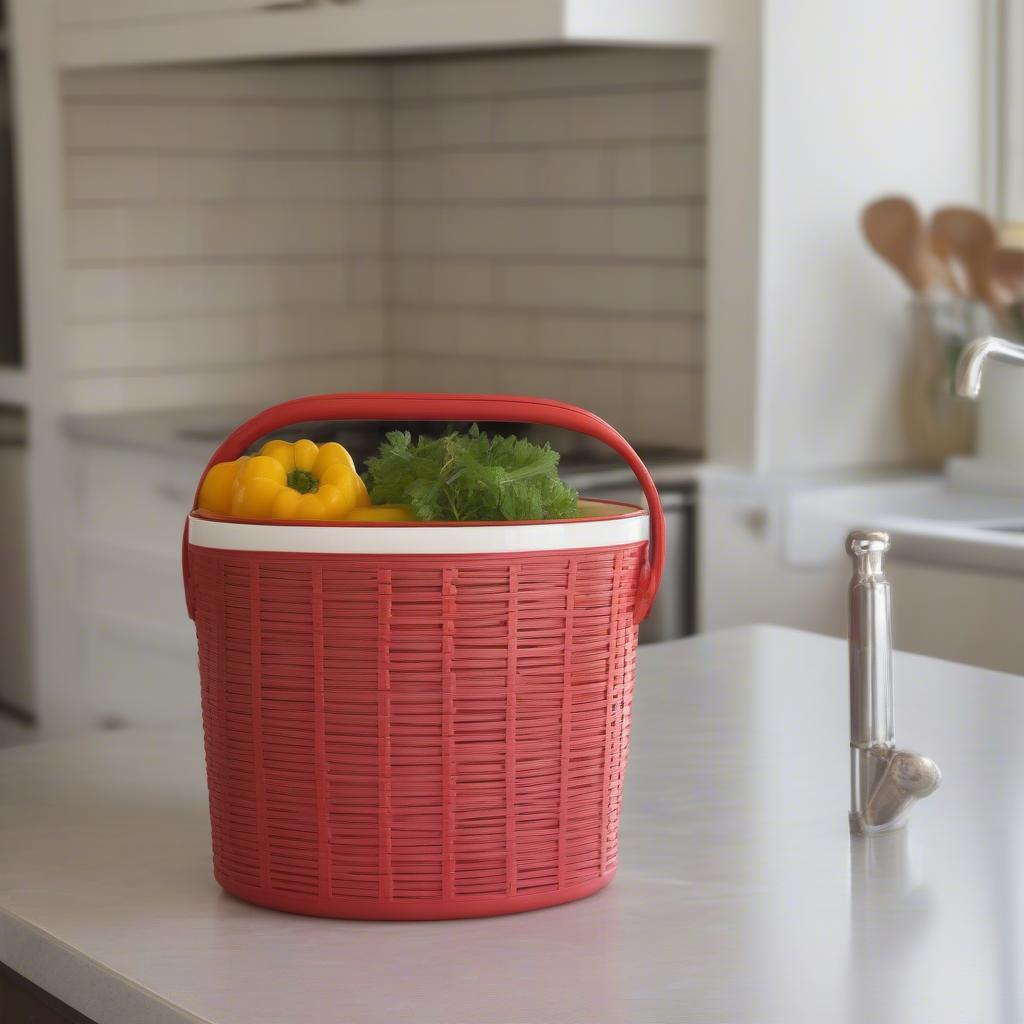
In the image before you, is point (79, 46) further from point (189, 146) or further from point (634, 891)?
point (634, 891)

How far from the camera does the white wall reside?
2537 mm

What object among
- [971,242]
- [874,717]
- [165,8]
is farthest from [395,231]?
[874,717]

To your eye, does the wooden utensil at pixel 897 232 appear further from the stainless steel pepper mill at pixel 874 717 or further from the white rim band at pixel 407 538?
the white rim band at pixel 407 538

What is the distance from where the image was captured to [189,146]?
11.1 ft

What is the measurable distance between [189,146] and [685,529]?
1400mm

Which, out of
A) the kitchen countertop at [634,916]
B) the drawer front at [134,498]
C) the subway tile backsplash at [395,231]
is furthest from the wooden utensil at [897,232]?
the kitchen countertop at [634,916]

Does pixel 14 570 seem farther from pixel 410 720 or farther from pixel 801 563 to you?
pixel 410 720

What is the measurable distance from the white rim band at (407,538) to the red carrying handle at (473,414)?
0.05 meters

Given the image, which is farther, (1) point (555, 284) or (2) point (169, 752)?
(1) point (555, 284)

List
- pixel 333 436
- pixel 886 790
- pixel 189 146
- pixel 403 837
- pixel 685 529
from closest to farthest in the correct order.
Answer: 1. pixel 403 837
2. pixel 886 790
3. pixel 685 529
4. pixel 333 436
5. pixel 189 146

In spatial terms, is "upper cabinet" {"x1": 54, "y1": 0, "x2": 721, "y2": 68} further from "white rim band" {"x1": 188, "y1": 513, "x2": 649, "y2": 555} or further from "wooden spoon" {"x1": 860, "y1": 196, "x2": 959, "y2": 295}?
"white rim band" {"x1": 188, "y1": 513, "x2": 649, "y2": 555}

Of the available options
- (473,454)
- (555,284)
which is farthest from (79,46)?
(473,454)

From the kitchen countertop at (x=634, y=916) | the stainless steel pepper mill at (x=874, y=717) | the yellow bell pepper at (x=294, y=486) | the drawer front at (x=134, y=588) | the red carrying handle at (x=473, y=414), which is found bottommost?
the drawer front at (x=134, y=588)

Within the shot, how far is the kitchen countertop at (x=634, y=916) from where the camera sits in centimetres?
81
